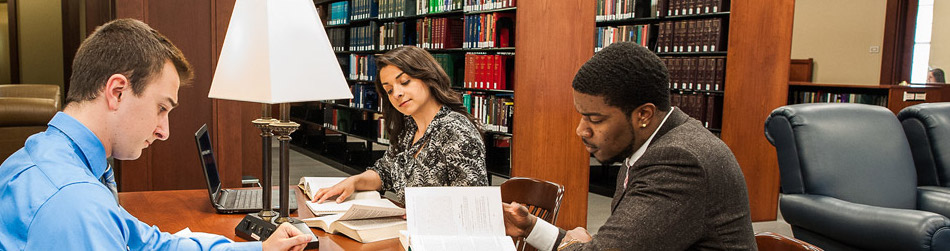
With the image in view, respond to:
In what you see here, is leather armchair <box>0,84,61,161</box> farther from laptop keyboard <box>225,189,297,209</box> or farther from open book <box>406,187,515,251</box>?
open book <box>406,187,515,251</box>

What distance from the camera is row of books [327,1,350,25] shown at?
730cm

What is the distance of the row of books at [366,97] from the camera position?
6.65m

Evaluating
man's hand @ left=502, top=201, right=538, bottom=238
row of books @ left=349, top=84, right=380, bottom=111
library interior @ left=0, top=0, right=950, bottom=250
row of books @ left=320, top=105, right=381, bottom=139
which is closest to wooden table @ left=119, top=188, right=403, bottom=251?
library interior @ left=0, top=0, right=950, bottom=250

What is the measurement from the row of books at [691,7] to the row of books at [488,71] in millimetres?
1250

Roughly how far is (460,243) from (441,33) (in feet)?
13.6

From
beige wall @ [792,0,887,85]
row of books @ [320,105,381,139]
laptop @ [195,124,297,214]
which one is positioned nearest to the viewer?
laptop @ [195,124,297,214]

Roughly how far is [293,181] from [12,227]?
5.33m

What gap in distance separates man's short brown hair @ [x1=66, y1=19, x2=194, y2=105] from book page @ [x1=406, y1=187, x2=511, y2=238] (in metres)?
0.59

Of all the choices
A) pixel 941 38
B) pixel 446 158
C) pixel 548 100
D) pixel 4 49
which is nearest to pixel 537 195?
pixel 446 158

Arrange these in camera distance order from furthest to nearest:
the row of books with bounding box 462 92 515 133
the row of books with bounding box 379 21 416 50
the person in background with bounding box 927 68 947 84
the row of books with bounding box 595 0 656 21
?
the person in background with bounding box 927 68 947 84
the row of books with bounding box 379 21 416 50
the row of books with bounding box 595 0 656 21
the row of books with bounding box 462 92 515 133

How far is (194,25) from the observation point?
9.64ft

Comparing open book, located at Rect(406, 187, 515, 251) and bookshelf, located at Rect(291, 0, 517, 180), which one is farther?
bookshelf, located at Rect(291, 0, 517, 180)

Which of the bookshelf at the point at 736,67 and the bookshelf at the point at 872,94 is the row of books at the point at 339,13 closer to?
the bookshelf at the point at 736,67

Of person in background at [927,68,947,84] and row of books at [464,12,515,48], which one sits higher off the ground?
row of books at [464,12,515,48]
